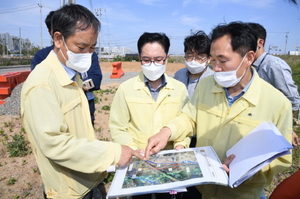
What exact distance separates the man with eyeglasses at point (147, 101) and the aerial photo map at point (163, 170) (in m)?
0.36

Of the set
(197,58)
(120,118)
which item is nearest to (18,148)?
(120,118)

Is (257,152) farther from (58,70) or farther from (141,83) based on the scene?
(58,70)

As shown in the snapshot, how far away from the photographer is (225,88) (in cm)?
187

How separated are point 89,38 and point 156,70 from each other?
79 centimetres

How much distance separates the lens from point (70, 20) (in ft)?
4.88

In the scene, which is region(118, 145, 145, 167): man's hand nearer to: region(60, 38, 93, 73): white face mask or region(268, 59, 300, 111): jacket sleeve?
region(60, 38, 93, 73): white face mask

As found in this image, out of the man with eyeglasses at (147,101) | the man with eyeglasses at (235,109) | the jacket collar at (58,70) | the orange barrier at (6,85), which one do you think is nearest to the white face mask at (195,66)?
the man with eyeglasses at (147,101)

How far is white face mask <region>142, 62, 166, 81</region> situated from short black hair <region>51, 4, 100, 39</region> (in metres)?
0.75

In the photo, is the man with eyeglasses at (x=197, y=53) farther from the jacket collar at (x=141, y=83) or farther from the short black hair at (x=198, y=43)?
the jacket collar at (x=141, y=83)

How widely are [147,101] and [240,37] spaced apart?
97 centimetres

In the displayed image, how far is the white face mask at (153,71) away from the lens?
2146 mm

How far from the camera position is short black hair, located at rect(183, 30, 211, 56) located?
2.82 meters

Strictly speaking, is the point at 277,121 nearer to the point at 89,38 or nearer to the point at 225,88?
the point at 225,88

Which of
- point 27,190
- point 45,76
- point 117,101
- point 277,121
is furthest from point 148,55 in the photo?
point 27,190
